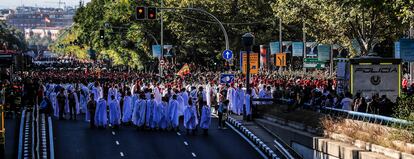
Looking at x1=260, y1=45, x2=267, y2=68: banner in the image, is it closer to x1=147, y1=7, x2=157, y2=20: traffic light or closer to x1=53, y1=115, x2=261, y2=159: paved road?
x1=147, y1=7, x2=157, y2=20: traffic light

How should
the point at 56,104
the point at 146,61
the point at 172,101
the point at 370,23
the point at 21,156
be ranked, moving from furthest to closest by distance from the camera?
the point at 146,61 → the point at 370,23 → the point at 56,104 → the point at 172,101 → the point at 21,156

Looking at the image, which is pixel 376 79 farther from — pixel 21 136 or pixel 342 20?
pixel 342 20

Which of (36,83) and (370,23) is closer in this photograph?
(36,83)

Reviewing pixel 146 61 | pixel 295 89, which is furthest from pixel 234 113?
pixel 146 61

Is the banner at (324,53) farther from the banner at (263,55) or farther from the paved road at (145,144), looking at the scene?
the paved road at (145,144)

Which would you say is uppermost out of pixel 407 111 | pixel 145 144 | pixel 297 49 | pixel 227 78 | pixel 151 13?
pixel 151 13

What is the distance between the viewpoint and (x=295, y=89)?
35.2 meters

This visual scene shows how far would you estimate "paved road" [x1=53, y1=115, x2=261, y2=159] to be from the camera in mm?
26109

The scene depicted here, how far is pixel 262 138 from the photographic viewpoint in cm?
2883

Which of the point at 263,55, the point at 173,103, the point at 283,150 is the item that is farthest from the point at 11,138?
→ the point at 263,55

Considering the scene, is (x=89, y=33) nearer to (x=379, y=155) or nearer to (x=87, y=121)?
(x=87, y=121)

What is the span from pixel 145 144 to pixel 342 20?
23468mm

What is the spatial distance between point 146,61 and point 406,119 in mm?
74772

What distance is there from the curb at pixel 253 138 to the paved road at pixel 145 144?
0.26m
